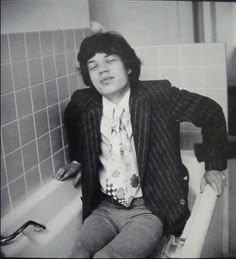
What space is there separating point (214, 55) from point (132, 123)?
9.4 inches

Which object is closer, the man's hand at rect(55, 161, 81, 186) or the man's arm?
the man's arm

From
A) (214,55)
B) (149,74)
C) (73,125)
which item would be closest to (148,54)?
(149,74)

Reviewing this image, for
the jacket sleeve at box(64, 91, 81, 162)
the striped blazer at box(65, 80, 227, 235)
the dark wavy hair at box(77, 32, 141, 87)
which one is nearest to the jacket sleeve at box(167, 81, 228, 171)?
the striped blazer at box(65, 80, 227, 235)

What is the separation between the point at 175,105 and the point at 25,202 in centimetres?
46

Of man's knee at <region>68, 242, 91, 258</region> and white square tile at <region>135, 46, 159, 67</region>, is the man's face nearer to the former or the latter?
white square tile at <region>135, 46, 159, 67</region>

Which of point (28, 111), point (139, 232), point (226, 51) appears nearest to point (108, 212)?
point (139, 232)

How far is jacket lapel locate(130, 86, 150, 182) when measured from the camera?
0.95 meters

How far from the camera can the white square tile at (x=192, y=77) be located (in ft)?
3.06

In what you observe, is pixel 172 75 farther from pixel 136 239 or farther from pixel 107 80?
pixel 136 239

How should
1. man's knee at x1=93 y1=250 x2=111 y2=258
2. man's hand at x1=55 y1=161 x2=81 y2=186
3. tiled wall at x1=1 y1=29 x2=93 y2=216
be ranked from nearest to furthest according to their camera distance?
man's knee at x1=93 y1=250 x2=111 y2=258 < tiled wall at x1=1 y1=29 x2=93 y2=216 < man's hand at x1=55 y1=161 x2=81 y2=186

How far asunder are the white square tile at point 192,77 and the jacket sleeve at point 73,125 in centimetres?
28

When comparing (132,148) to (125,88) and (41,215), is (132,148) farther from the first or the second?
(41,215)

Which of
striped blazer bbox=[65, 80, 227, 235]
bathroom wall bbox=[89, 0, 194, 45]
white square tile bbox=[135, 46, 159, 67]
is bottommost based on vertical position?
striped blazer bbox=[65, 80, 227, 235]

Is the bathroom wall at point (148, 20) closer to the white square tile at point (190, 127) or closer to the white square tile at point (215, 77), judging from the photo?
the white square tile at point (215, 77)
